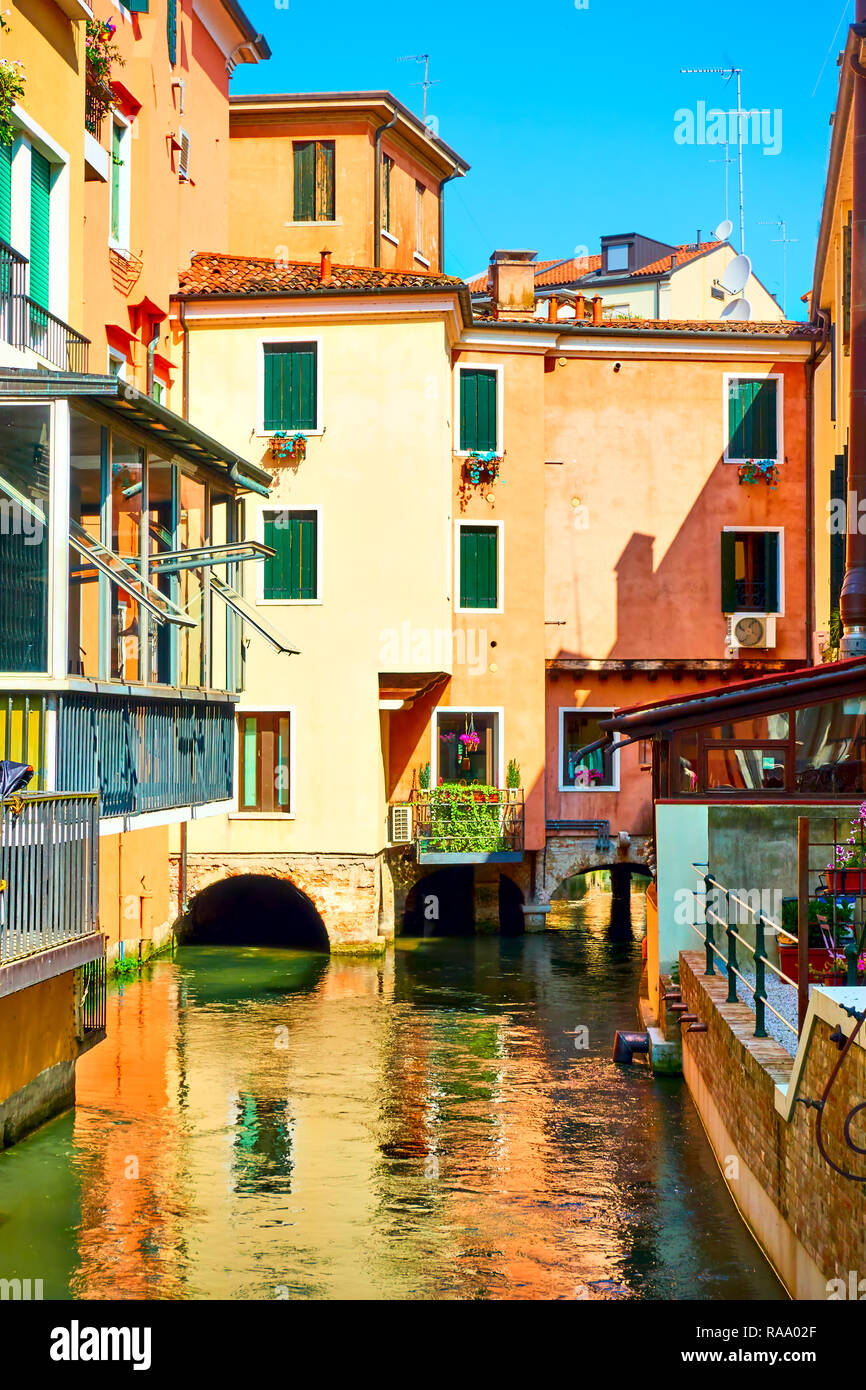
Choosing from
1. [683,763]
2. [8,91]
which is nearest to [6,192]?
[8,91]

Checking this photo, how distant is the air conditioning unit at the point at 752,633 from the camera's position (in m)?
29.1

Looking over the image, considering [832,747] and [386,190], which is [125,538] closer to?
[832,747]

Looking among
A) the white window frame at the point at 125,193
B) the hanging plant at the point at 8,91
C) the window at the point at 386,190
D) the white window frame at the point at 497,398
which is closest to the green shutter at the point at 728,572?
the white window frame at the point at 497,398

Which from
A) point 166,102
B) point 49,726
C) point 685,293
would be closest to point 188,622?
point 49,726

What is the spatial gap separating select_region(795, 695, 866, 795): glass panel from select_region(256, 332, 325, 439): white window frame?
1224 cm

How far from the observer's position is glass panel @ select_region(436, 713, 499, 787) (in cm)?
2828

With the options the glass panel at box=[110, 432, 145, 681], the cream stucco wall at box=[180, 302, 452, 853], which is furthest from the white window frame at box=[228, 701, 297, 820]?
the glass panel at box=[110, 432, 145, 681]

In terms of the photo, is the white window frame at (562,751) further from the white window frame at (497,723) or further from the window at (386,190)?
the window at (386,190)

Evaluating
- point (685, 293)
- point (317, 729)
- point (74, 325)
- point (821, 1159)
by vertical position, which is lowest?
point (821, 1159)

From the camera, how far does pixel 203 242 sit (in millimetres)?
28438

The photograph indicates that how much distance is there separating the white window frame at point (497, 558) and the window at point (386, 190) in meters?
7.22

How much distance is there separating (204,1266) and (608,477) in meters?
21.4
